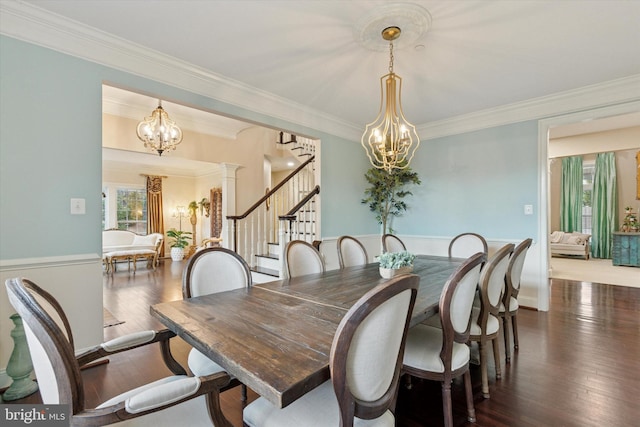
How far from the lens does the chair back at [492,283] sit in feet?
6.15

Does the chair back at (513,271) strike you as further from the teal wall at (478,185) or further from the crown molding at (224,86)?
the crown molding at (224,86)

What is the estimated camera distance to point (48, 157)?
2199 millimetres

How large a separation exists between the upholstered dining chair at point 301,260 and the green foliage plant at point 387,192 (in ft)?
7.10

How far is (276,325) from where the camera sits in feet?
4.42

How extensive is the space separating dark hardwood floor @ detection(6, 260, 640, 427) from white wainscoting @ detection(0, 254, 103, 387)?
12.7 inches

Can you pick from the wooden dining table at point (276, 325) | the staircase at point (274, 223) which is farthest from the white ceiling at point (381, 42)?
the wooden dining table at point (276, 325)

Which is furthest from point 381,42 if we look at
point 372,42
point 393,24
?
point 393,24

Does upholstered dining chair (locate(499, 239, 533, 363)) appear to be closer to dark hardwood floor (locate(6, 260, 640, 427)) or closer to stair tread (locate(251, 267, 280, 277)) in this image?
dark hardwood floor (locate(6, 260, 640, 427))

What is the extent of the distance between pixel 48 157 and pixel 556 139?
375 inches

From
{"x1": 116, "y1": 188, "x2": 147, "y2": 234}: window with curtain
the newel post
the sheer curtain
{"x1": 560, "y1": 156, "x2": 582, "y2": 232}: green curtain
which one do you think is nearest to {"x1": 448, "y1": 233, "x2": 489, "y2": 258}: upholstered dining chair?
the newel post

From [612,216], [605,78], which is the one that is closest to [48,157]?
[605,78]

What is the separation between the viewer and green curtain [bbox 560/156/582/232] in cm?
826

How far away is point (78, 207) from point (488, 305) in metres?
3.09

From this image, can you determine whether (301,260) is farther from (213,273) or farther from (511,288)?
(511,288)
